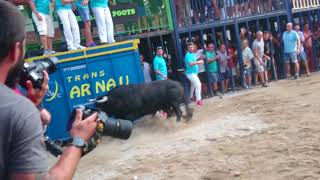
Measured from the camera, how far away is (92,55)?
954 cm

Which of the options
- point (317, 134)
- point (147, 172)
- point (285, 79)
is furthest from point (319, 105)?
point (285, 79)

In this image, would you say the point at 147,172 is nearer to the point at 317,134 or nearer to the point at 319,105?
the point at 317,134

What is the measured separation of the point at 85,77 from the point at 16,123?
26.4 ft

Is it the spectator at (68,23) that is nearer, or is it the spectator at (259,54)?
the spectator at (68,23)

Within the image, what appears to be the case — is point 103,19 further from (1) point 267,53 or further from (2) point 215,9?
(1) point 267,53

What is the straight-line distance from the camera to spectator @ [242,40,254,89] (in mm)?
14312

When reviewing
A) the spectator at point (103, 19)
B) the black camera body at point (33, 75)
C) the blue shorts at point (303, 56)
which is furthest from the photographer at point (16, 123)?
the blue shorts at point (303, 56)

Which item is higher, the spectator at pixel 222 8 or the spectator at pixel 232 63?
the spectator at pixel 222 8

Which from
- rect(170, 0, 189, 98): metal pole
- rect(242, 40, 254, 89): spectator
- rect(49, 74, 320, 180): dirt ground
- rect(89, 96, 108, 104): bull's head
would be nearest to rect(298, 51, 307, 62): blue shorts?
rect(242, 40, 254, 89): spectator

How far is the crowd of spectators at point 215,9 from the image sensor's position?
1388 cm

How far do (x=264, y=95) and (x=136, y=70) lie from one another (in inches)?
158

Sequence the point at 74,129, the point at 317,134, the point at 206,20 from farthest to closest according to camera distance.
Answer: the point at 206,20 → the point at 317,134 → the point at 74,129

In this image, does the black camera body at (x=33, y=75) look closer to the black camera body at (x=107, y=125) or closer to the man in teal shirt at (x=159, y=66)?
the black camera body at (x=107, y=125)

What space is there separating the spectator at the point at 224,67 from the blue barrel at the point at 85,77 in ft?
15.7
